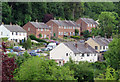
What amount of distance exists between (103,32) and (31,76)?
4145 cm

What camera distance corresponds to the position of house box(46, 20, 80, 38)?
55.3m

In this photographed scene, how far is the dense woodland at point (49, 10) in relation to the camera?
55.8 m

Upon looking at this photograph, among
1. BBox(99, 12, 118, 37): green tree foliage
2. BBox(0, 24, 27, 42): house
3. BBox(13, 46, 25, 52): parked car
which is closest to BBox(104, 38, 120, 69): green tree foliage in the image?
BBox(13, 46, 25, 52): parked car

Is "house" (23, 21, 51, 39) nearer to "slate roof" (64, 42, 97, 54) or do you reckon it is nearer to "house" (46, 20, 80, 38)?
"house" (46, 20, 80, 38)

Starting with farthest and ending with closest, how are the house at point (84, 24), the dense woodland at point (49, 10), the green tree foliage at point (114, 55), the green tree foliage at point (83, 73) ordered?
the house at point (84, 24) → the dense woodland at point (49, 10) → the green tree foliage at point (114, 55) → the green tree foliage at point (83, 73)

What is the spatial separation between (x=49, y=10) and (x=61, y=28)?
8776 millimetres

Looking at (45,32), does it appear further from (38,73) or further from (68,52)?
(38,73)

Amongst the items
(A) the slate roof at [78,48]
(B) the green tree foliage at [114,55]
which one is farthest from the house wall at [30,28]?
(B) the green tree foliage at [114,55]

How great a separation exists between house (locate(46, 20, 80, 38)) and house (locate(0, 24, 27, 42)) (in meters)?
9.14

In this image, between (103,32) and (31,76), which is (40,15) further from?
(31,76)

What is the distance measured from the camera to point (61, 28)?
184 ft

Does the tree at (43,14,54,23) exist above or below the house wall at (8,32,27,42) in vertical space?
above

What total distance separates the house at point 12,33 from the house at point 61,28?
30.0 ft

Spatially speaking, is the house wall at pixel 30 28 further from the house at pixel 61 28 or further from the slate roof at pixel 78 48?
the slate roof at pixel 78 48
